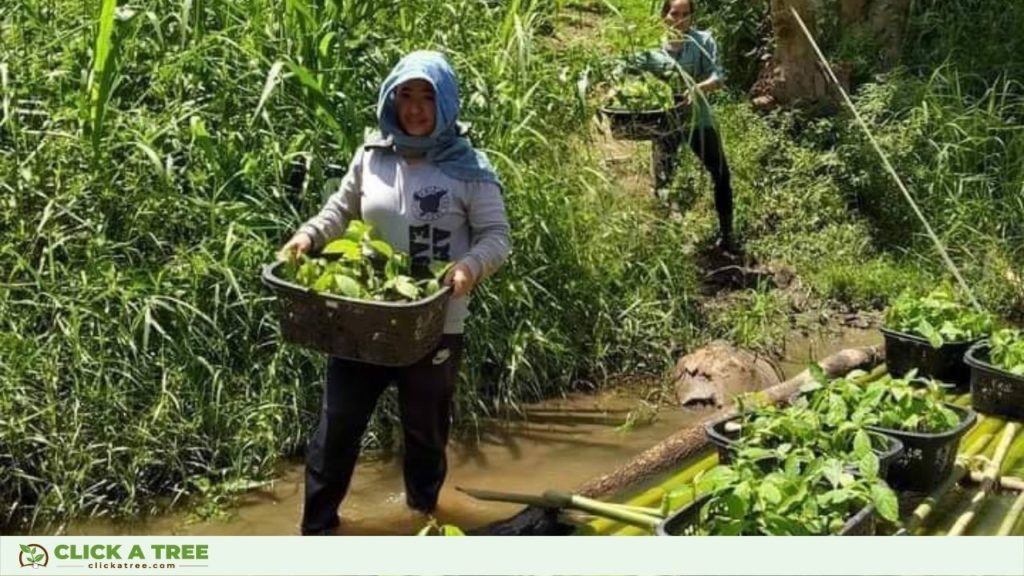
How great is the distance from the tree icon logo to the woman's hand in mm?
1208

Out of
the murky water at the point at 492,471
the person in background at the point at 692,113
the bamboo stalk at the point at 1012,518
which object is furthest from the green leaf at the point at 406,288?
the person in background at the point at 692,113

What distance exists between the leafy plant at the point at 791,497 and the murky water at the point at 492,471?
1315 mm

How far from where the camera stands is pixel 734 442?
138 inches

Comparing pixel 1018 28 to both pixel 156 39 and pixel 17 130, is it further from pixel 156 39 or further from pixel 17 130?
pixel 17 130

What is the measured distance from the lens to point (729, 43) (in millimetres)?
9516

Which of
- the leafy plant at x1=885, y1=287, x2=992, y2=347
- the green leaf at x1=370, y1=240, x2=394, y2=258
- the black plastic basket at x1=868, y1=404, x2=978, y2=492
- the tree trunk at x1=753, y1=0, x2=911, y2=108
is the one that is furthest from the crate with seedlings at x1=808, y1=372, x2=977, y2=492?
the tree trunk at x1=753, y1=0, x2=911, y2=108

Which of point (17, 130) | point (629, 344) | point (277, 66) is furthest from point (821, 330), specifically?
point (17, 130)

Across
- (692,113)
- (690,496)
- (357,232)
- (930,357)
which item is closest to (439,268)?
(357,232)

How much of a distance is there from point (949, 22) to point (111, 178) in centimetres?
635

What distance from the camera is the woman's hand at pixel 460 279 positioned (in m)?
3.49

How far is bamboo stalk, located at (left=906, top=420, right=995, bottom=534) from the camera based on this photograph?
3549 mm

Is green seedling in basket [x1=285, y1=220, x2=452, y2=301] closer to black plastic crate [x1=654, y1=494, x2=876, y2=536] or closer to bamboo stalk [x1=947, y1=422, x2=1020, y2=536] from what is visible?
black plastic crate [x1=654, y1=494, x2=876, y2=536]

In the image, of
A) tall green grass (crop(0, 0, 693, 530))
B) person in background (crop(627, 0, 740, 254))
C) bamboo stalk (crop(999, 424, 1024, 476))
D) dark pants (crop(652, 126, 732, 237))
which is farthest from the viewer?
dark pants (crop(652, 126, 732, 237))

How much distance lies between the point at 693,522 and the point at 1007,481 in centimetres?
136
